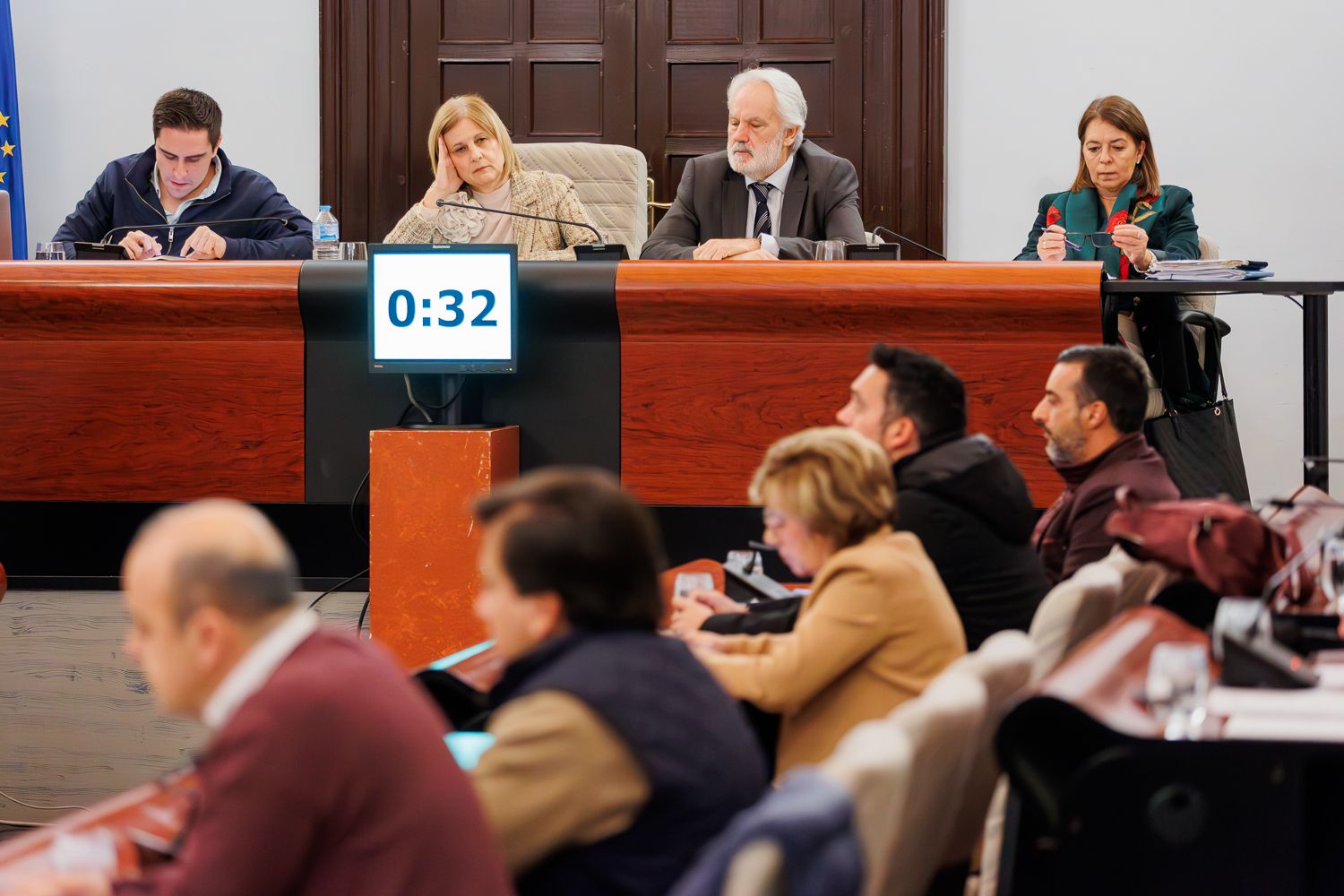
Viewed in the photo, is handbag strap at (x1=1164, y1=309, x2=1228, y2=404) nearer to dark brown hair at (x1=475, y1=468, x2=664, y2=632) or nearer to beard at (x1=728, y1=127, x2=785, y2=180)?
beard at (x1=728, y1=127, x2=785, y2=180)

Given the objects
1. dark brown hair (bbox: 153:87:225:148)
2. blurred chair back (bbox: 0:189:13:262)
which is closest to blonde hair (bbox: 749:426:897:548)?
dark brown hair (bbox: 153:87:225:148)

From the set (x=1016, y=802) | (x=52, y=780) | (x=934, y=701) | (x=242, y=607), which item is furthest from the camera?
(x=52, y=780)

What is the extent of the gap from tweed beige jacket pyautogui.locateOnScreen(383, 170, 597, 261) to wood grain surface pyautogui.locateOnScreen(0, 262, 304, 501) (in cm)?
74

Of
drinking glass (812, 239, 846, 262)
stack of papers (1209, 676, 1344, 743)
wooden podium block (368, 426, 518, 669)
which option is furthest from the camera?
drinking glass (812, 239, 846, 262)

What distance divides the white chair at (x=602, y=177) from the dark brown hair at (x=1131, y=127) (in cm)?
165

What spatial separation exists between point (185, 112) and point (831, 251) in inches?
80.6

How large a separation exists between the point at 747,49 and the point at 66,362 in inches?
137

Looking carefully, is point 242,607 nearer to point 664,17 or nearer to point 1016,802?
point 1016,802

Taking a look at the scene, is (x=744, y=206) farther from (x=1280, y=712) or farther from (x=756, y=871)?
(x=756, y=871)

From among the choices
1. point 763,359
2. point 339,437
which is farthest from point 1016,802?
point 339,437

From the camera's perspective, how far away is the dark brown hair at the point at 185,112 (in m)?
4.71

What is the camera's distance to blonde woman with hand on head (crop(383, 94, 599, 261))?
4.72 meters

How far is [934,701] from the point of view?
1.51 metres

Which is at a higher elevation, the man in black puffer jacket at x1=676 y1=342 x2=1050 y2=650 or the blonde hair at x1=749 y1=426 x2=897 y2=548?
the blonde hair at x1=749 y1=426 x2=897 y2=548
